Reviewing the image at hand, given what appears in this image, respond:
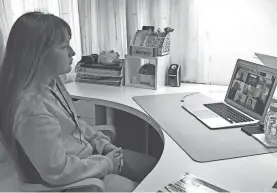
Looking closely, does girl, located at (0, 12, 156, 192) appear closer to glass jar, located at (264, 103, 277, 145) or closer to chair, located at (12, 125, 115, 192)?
chair, located at (12, 125, 115, 192)

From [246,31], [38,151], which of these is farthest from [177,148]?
[246,31]

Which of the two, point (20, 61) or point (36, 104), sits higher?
point (20, 61)

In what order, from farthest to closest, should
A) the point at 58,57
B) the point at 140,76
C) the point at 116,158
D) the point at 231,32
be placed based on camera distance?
the point at 140,76
the point at 231,32
the point at 116,158
the point at 58,57

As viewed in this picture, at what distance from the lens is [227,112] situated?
171cm

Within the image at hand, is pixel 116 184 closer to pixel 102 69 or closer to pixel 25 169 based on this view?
pixel 25 169

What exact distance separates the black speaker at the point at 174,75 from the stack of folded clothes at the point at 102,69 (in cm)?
34

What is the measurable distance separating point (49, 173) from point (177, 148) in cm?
51

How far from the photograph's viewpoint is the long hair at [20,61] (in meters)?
1.12

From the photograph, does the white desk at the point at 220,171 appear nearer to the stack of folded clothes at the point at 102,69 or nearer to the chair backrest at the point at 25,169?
the chair backrest at the point at 25,169

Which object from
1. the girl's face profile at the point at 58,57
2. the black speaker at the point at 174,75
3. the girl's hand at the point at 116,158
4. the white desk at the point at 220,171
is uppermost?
the girl's face profile at the point at 58,57

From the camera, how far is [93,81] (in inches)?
94.1

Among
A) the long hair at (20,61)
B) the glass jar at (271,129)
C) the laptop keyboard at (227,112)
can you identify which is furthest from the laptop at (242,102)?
the long hair at (20,61)

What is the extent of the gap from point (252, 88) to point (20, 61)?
45.7 inches

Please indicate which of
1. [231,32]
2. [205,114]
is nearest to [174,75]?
[231,32]
